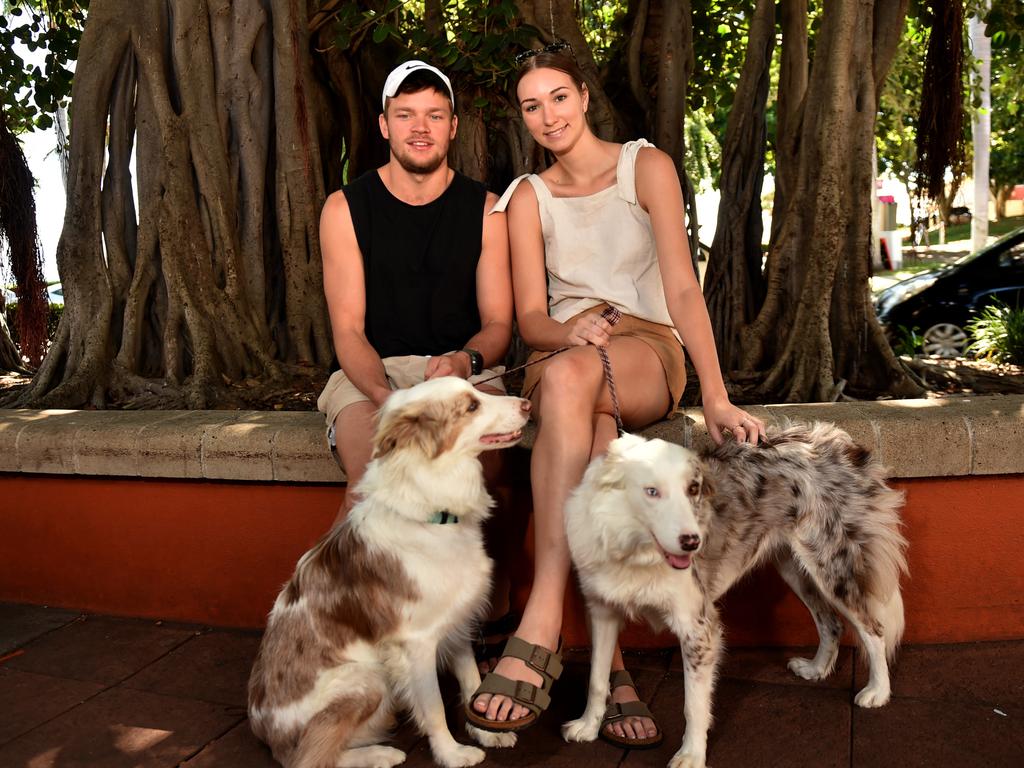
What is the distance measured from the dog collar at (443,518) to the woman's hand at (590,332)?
80cm

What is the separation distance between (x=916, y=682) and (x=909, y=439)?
3.02 feet

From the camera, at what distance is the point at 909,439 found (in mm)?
3738

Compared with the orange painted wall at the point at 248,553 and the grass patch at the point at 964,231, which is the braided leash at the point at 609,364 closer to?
the orange painted wall at the point at 248,553

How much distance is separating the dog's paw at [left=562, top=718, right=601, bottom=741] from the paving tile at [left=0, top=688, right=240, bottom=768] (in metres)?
1.26

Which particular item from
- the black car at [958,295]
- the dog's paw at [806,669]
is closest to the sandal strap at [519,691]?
the dog's paw at [806,669]

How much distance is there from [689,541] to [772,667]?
1438mm

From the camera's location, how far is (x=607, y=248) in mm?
3871

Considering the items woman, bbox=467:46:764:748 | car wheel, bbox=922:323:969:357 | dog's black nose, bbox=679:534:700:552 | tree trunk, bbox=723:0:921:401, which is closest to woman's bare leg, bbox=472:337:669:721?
woman, bbox=467:46:764:748

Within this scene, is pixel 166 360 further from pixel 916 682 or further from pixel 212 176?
pixel 916 682

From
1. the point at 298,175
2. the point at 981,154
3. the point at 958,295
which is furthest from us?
the point at 981,154

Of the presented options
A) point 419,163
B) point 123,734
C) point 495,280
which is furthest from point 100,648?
point 419,163

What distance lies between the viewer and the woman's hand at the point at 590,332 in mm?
3445

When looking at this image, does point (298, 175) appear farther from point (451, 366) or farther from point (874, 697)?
point (874, 697)

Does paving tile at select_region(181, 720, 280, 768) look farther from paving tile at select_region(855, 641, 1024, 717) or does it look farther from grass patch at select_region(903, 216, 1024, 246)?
grass patch at select_region(903, 216, 1024, 246)
